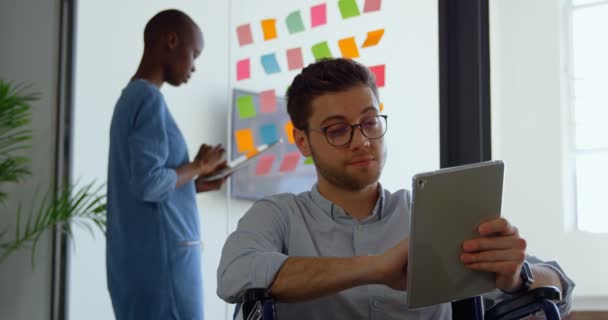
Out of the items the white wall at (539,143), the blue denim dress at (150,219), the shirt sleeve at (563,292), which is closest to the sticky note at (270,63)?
the blue denim dress at (150,219)

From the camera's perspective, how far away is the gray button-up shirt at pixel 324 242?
1.36 metres

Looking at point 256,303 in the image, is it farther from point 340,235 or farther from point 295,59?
point 295,59

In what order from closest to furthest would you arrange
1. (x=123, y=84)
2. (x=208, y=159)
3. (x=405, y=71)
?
1. (x=405, y=71)
2. (x=208, y=159)
3. (x=123, y=84)

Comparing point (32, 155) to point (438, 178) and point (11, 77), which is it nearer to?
point (11, 77)

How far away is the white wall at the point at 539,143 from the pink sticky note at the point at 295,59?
2.62ft

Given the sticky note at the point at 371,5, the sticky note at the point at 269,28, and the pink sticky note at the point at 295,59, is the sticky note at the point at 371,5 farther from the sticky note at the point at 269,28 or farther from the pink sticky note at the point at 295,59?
the sticky note at the point at 269,28

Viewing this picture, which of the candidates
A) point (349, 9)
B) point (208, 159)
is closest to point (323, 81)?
point (349, 9)

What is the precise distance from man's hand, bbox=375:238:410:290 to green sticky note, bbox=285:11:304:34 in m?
1.48

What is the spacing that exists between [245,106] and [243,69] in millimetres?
136

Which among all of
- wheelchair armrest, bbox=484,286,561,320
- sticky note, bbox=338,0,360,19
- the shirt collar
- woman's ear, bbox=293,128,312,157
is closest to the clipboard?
sticky note, bbox=338,0,360,19

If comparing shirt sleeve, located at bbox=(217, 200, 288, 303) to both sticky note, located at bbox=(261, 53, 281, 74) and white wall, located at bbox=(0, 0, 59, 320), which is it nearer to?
sticky note, located at bbox=(261, 53, 281, 74)

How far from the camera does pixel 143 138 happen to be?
2.22 metres

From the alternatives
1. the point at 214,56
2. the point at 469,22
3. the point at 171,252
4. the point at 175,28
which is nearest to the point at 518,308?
the point at 469,22

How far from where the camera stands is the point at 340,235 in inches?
56.8
